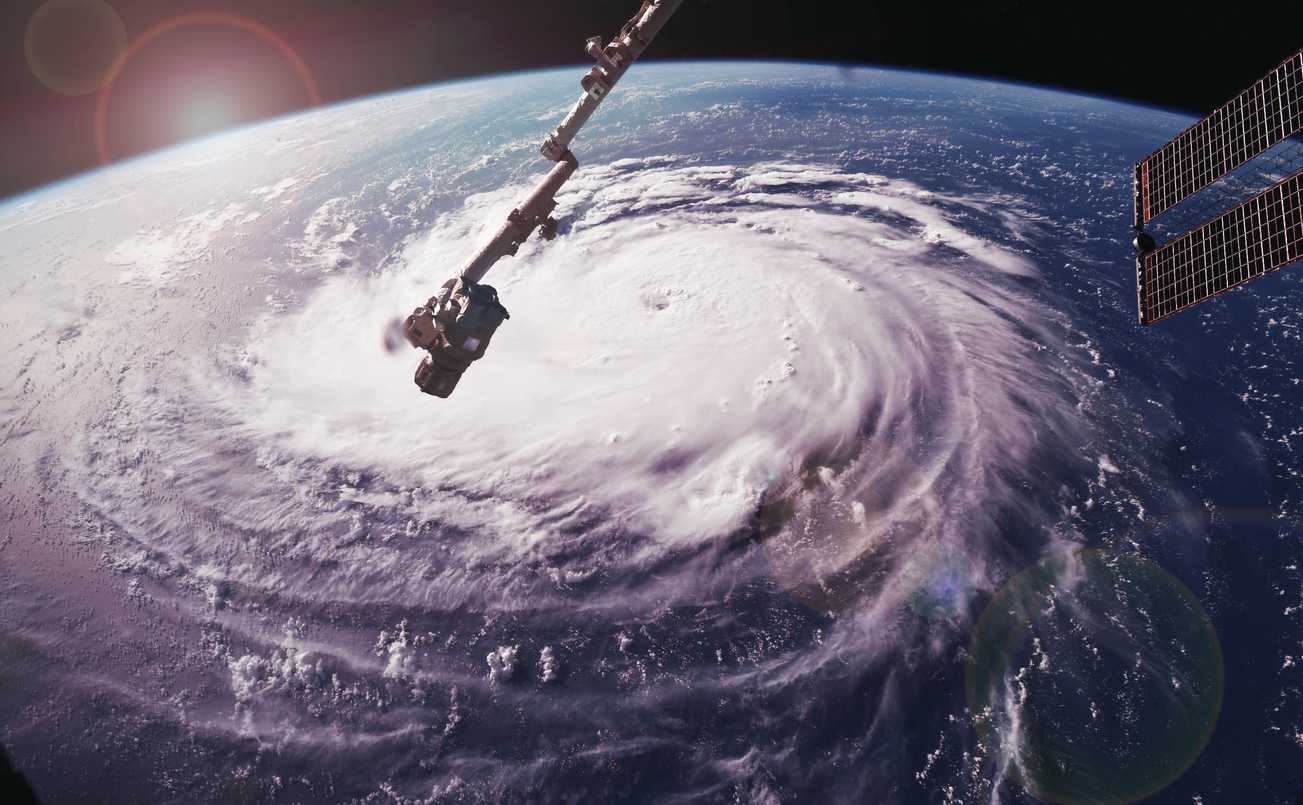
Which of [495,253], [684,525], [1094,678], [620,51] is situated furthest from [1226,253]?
[495,253]

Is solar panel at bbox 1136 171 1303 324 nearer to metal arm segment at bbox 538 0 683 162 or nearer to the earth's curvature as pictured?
the earth's curvature

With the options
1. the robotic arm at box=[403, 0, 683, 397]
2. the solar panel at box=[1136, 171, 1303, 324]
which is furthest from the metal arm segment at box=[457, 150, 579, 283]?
the solar panel at box=[1136, 171, 1303, 324]

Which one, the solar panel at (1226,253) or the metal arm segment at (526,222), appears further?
the metal arm segment at (526,222)

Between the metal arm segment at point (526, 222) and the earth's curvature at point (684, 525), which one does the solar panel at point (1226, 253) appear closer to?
the earth's curvature at point (684, 525)

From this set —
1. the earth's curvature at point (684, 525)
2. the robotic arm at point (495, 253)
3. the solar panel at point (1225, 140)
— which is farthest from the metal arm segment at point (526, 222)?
the solar panel at point (1225, 140)

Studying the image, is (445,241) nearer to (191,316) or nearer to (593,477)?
(191,316)

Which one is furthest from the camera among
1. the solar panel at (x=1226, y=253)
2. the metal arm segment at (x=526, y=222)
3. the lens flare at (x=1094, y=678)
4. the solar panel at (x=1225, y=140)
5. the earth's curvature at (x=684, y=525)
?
the metal arm segment at (x=526, y=222)
